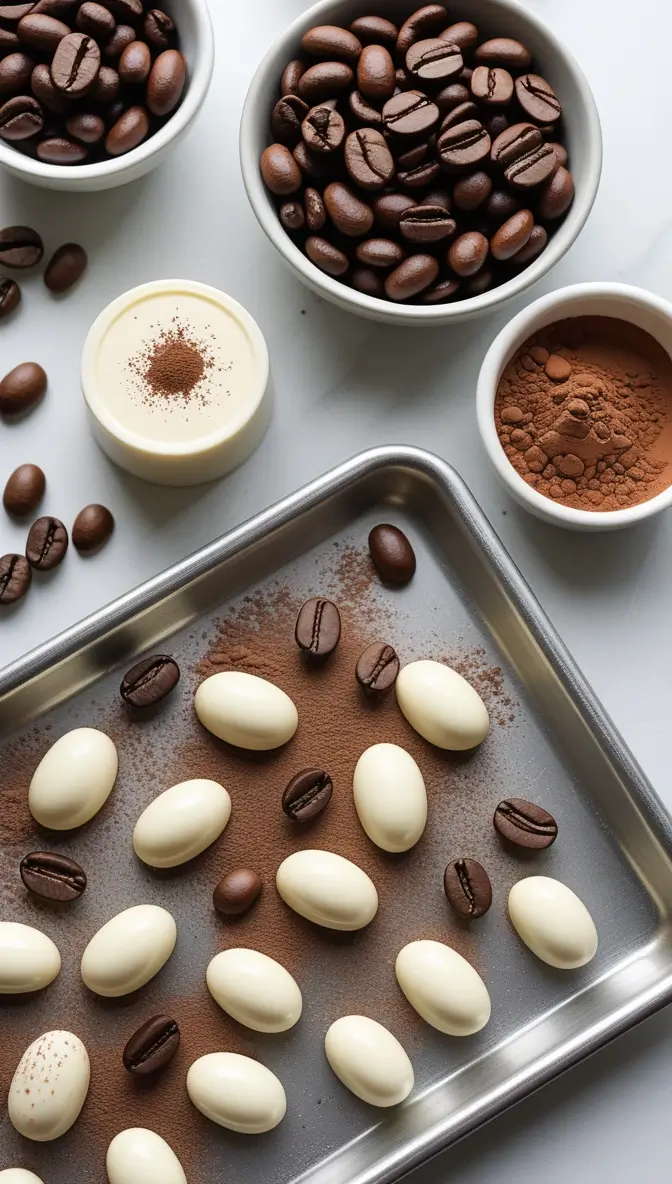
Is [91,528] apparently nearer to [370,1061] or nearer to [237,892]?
[237,892]

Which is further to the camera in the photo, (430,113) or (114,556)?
(114,556)

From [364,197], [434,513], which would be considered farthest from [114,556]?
[364,197]

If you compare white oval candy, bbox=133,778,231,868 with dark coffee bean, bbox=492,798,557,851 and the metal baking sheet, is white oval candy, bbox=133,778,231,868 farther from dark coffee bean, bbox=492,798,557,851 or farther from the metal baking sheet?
dark coffee bean, bbox=492,798,557,851

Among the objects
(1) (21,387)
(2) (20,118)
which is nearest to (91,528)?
(1) (21,387)

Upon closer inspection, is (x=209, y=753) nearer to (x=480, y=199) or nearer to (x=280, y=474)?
(x=280, y=474)

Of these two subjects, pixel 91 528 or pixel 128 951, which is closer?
pixel 128 951

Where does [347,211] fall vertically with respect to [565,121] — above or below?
below

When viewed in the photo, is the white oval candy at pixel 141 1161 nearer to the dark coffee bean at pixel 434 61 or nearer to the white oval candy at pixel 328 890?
the white oval candy at pixel 328 890
